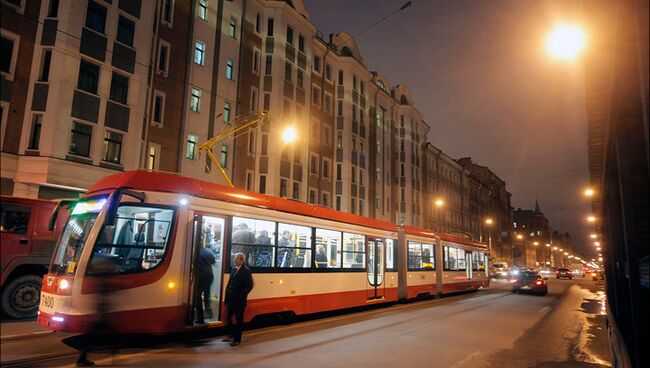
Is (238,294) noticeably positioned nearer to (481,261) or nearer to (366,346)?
(366,346)

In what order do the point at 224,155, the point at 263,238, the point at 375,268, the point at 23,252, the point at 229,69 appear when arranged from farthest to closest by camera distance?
1. the point at 229,69
2. the point at 224,155
3. the point at 375,268
4. the point at 23,252
5. the point at 263,238

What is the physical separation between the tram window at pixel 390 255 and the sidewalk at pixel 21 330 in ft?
35.5

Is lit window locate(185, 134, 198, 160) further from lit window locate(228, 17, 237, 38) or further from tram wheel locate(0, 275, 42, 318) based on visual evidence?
tram wheel locate(0, 275, 42, 318)

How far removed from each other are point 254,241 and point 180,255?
7.18 feet

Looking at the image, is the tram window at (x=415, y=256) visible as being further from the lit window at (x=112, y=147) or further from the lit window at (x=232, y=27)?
the lit window at (x=232, y=27)

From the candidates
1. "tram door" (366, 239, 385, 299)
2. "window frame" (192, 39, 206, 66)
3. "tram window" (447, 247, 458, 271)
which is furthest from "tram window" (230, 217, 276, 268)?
"window frame" (192, 39, 206, 66)

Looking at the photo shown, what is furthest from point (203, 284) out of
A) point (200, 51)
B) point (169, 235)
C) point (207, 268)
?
point (200, 51)

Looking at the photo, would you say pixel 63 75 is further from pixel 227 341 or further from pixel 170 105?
→ pixel 227 341

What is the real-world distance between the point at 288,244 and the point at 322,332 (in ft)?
8.01

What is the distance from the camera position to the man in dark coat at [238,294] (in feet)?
28.4

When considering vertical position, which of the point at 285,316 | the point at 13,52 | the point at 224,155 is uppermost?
the point at 13,52

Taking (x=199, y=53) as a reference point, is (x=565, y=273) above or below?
below

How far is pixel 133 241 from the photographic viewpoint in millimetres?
8141

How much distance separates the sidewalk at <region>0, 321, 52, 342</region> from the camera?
874 centimetres
